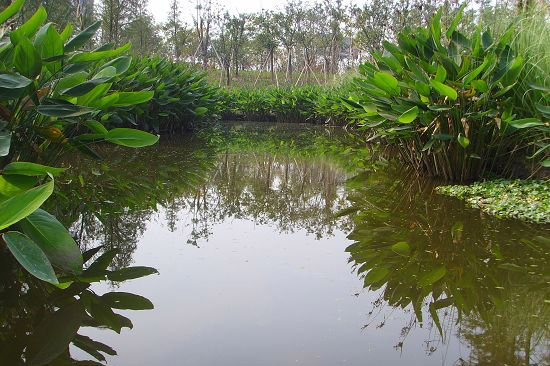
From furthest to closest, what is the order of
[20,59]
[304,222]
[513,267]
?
[304,222] < [513,267] < [20,59]

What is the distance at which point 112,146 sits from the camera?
6246 millimetres

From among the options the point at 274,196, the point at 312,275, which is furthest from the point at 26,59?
the point at 274,196

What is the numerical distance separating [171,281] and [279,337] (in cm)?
59

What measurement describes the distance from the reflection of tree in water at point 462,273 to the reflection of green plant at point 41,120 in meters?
1.01

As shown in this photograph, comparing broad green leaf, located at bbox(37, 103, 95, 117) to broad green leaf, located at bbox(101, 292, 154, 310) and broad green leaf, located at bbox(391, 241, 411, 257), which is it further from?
broad green leaf, located at bbox(391, 241, 411, 257)

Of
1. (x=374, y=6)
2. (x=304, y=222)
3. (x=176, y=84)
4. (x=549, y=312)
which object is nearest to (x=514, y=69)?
(x=304, y=222)

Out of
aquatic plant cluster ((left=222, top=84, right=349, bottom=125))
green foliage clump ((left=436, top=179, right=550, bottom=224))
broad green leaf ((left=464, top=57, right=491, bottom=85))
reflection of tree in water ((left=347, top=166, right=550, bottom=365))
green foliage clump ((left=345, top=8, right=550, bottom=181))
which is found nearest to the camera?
reflection of tree in water ((left=347, top=166, right=550, bottom=365))

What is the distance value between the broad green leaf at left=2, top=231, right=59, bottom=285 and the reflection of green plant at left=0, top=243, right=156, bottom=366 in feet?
0.63

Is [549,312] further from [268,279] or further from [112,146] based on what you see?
[112,146]

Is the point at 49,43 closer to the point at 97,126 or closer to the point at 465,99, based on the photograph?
the point at 97,126

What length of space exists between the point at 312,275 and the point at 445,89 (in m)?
1.81

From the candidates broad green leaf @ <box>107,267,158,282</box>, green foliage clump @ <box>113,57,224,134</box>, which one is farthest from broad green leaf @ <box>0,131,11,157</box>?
green foliage clump @ <box>113,57,224,134</box>

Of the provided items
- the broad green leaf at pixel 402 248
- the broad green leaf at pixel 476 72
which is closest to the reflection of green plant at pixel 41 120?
the broad green leaf at pixel 402 248

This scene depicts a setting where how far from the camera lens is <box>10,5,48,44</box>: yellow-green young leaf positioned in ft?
6.49
